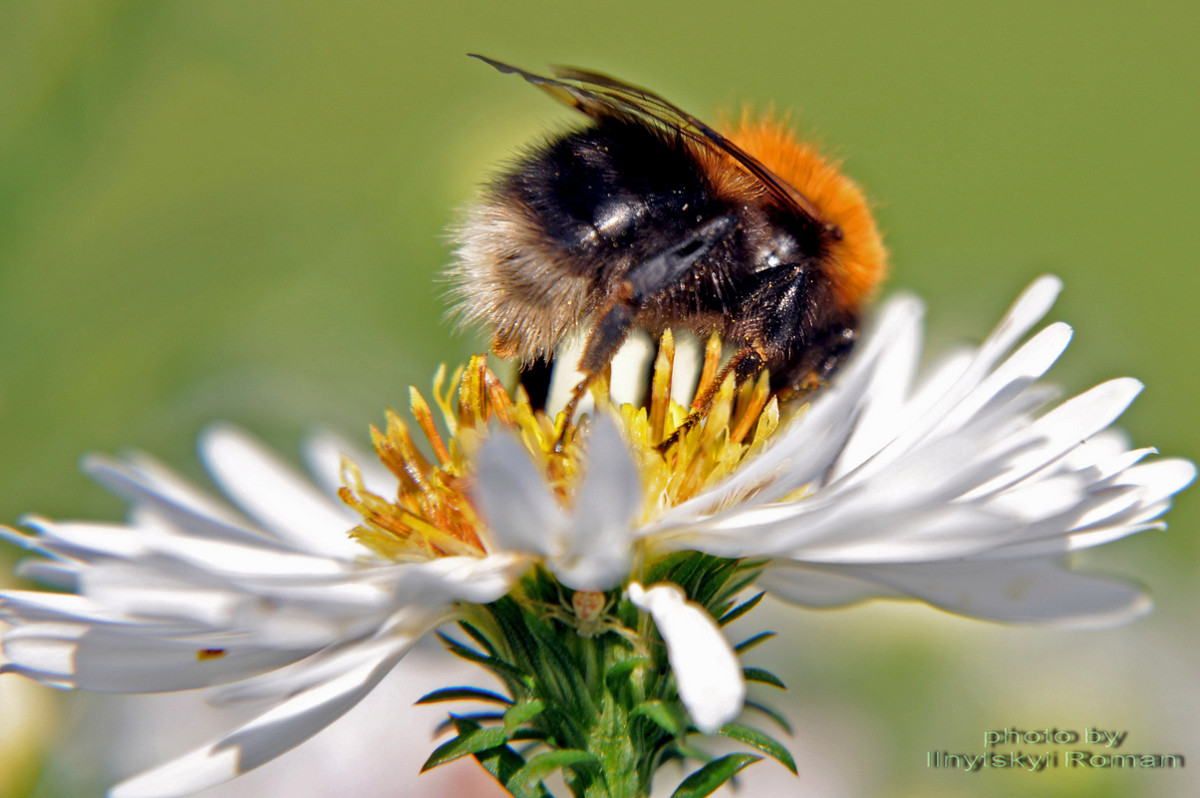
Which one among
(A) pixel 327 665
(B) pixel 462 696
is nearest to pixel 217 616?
(A) pixel 327 665

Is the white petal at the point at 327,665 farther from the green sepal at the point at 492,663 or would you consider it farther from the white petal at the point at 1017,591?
the white petal at the point at 1017,591

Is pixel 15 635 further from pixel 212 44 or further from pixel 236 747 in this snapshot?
pixel 212 44

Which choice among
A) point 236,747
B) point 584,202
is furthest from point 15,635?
point 584,202

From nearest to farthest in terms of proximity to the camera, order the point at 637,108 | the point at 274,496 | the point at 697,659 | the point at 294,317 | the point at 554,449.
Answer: the point at 697,659 → the point at 637,108 → the point at 554,449 → the point at 274,496 → the point at 294,317

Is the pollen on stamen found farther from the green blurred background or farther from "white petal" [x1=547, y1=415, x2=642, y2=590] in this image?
the green blurred background

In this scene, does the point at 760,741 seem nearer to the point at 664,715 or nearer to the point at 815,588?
the point at 664,715

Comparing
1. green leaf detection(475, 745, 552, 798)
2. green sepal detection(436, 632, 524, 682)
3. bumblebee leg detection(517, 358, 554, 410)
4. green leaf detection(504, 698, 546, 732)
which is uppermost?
bumblebee leg detection(517, 358, 554, 410)

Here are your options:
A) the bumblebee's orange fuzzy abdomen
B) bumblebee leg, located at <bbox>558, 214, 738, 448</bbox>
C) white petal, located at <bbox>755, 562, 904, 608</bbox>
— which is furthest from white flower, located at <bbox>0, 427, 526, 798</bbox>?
the bumblebee's orange fuzzy abdomen
